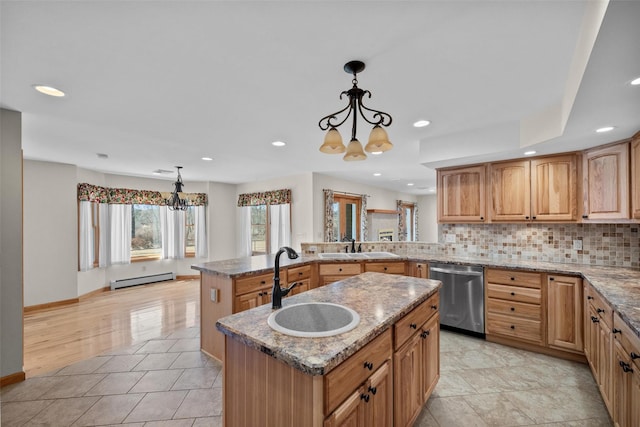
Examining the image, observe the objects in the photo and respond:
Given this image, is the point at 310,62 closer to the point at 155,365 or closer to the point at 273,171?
the point at 155,365

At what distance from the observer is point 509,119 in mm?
2717

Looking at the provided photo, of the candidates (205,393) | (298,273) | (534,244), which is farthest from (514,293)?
(205,393)

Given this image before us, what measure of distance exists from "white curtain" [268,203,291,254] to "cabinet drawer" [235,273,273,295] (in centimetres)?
289

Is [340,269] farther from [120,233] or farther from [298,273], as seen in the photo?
[120,233]

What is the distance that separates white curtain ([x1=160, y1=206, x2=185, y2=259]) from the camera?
20.8ft

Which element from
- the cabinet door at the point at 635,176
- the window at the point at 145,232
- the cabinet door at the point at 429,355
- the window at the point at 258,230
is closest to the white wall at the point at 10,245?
the cabinet door at the point at 429,355

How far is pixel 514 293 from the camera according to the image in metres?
2.88

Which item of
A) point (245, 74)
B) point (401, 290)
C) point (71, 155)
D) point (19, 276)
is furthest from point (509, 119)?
point (71, 155)

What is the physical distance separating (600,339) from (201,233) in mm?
6726

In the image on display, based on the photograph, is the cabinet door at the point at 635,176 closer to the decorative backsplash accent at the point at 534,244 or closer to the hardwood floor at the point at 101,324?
the decorative backsplash accent at the point at 534,244

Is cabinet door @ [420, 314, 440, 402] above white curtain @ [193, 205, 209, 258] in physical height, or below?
below

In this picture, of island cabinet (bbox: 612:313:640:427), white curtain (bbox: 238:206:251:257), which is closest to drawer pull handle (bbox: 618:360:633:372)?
island cabinet (bbox: 612:313:640:427)

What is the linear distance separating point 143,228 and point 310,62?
6240 millimetres

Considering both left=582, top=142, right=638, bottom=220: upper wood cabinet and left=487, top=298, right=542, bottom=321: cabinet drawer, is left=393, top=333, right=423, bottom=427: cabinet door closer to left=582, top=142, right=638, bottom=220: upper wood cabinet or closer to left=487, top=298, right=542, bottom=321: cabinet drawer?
left=487, top=298, right=542, bottom=321: cabinet drawer
